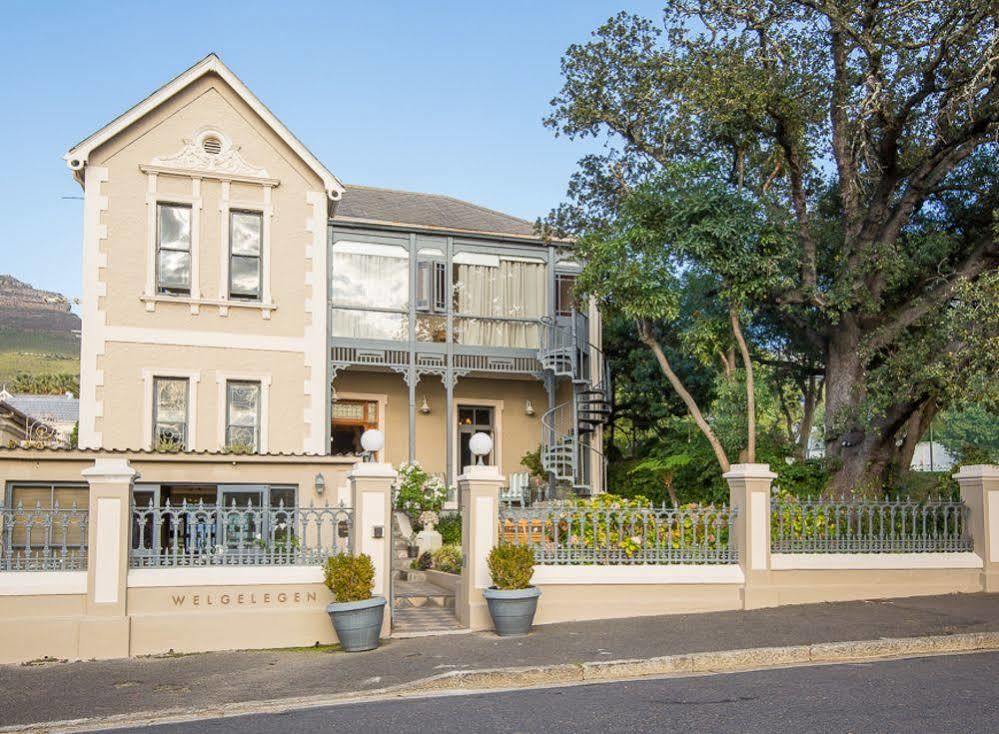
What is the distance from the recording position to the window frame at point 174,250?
17906 mm

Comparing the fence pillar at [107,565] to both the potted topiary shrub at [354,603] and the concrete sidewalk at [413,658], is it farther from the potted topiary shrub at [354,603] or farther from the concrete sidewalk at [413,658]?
the potted topiary shrub at [354,603]

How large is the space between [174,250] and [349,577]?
357 inches

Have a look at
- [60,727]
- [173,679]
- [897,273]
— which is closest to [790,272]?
[897,273]

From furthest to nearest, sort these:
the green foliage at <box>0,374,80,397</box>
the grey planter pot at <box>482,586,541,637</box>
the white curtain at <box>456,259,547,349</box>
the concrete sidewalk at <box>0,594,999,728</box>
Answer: the green foliage at <box>0,374,80,397</box>, the white curtain at <box>456,259,547,349</box>, the grey planter pot at <box>482,586,541,637</box>, the concrete sidewalk at <box>0,594,999,728</box>

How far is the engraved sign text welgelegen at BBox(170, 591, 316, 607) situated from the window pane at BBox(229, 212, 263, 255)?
857 cm

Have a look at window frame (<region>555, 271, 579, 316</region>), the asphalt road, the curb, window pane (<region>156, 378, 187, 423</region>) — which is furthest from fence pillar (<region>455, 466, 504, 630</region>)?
window frame (<region>555, 271, 579, 316</region>)

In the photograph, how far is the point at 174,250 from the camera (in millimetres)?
18016

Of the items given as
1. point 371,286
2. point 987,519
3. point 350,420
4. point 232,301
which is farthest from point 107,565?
point 350,420

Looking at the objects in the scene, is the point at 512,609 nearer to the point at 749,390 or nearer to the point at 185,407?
the point at 749,390

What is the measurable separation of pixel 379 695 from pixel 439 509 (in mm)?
11415

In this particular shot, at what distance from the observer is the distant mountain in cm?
7181

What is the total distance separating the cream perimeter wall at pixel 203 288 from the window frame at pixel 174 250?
0.09 m

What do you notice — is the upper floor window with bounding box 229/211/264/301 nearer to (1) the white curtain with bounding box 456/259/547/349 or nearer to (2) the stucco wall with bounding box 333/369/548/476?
(2) the stucco wall with bounding box 333/369/548/476

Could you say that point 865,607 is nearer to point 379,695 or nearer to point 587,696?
point 587,696
